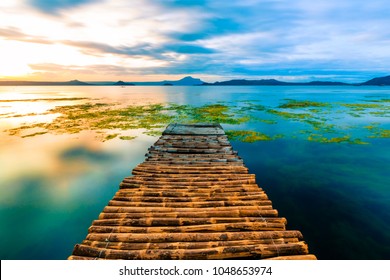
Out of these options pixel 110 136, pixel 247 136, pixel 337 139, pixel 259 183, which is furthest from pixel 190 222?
pixel 337 139

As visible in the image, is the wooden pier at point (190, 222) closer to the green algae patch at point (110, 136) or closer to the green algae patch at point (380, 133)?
the green algae patch at point (110, 136)

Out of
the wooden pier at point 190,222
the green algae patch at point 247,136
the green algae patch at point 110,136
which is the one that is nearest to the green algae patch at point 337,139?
the green algae patch at point 247,136

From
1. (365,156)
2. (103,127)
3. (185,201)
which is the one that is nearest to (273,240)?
(185,201)

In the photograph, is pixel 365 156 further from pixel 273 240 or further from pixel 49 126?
pixel 49 126

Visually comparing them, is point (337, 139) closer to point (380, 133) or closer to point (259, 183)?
point (380, 133)

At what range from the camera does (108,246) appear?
7.41m

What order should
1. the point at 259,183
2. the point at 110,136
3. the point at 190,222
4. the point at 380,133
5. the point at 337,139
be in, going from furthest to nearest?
the point at 380,133 < the point at 110,136 < the point at 337,139 < the point at 259,183 < the point at 190,222

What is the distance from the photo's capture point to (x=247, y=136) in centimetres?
3120

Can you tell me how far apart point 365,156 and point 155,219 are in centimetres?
2435

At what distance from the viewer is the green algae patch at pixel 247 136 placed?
2995cm

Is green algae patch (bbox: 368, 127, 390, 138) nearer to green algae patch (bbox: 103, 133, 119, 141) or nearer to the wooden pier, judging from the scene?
the wooden pier

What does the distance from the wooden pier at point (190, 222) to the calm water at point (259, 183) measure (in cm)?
510

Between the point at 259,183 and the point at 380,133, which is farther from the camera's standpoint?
the point at 380,133

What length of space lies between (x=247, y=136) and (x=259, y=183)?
530 inches
